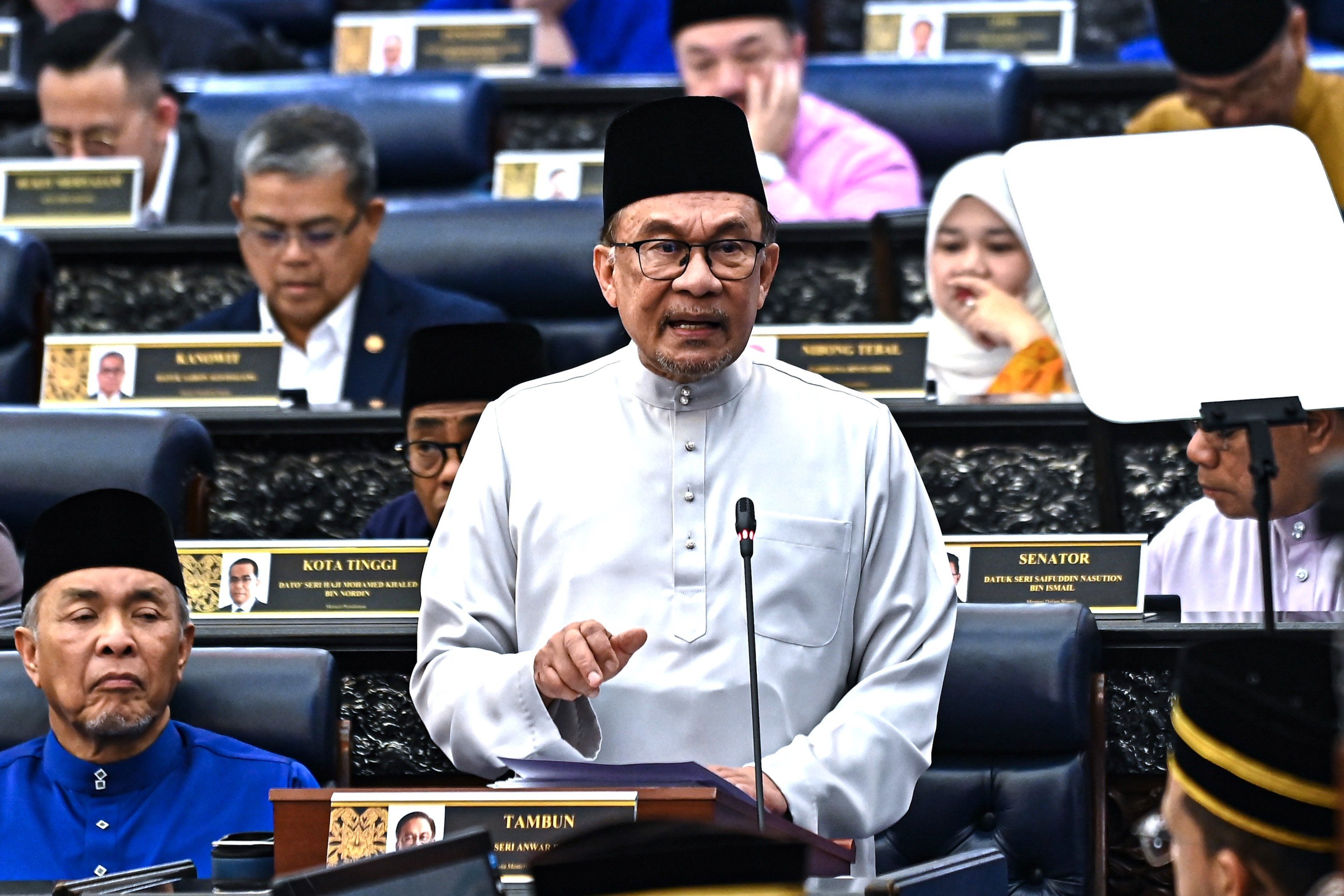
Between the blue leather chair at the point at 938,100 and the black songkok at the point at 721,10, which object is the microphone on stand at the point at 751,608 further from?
the blue leather chair at the point at 938,100

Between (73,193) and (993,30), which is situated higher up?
(993,30)

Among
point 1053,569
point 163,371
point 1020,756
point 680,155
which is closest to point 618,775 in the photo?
point 680,155

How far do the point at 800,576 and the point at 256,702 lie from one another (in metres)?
0.89

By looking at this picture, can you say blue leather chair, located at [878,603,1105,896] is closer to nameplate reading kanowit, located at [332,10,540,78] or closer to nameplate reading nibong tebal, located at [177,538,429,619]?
nameplate reading nibong tebal, located at [177,538,429,619]

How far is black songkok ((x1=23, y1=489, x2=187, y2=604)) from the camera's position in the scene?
295cm

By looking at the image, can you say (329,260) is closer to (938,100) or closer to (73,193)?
(73,193)

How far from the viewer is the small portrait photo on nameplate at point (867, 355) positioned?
3.97 m

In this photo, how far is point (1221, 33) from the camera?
4352 mm

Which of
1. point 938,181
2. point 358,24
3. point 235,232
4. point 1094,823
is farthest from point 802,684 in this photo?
point 358,24

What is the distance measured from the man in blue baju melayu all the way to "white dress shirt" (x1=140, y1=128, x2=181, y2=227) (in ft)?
7.66

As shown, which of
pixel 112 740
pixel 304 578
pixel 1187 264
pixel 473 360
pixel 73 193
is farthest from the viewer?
pixel 73 193

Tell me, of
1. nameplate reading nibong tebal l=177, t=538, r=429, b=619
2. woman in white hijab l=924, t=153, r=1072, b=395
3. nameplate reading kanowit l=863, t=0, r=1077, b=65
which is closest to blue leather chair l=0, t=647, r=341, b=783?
nameplate reading nibong tebal l=177, t=538, r=429, b=619

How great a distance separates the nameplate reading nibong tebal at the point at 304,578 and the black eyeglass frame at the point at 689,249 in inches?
35.8

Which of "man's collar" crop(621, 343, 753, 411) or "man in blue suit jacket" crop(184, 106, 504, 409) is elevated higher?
"man in blue suit jacket" crop(184, 106, 504, 409)
